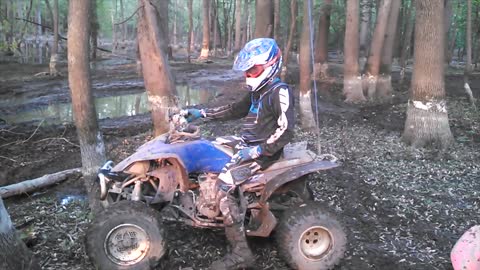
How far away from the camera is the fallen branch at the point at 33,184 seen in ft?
20.6

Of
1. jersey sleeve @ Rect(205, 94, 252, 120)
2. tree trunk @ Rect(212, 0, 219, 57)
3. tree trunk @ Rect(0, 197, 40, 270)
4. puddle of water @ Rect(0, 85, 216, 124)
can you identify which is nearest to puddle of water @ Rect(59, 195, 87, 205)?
jersey sleeve @ Rect(205, 94, 252, 120)

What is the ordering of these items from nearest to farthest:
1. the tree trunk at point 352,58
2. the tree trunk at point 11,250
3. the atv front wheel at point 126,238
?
the tree trunk at point 11,250
the atv front wheel at point 126,238
the tree trunk at point 352,58

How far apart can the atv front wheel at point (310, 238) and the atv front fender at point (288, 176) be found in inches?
11.1

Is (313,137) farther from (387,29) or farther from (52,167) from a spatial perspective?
(387,29)

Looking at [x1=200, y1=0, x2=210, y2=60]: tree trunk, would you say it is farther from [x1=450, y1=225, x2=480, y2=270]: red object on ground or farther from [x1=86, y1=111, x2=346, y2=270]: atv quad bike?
[x1=450, y1=225, x2=480, y2=270]: red object on ground

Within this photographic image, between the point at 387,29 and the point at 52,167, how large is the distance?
1109 centimetres

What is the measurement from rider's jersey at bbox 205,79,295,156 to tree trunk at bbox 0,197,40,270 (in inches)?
76.9

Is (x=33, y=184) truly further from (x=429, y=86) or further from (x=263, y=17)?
(x=263, y=17)

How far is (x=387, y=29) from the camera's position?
15.1m

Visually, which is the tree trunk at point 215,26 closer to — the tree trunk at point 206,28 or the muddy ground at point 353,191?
the tree trunk at point 206,28

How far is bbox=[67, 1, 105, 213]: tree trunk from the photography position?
17.1ft

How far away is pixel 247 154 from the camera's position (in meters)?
4.13

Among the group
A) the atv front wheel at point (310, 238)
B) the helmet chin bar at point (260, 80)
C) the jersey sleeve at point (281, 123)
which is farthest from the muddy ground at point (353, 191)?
the helmet chin bar at point (260, 80)

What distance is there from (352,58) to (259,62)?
35.4 ft
